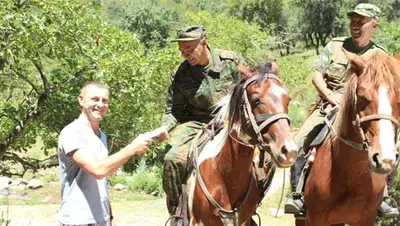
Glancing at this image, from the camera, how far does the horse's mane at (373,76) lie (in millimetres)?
3777

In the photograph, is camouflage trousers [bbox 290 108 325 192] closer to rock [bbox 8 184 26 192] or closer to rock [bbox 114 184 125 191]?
rock [bbox 114 184 125 191]

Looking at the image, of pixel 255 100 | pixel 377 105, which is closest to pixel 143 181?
pixel 255 100

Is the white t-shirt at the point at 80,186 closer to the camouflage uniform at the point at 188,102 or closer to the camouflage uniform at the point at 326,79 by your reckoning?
the camouflage uniform at the point at 188,102

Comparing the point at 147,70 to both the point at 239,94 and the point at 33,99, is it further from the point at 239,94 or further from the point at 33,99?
the point at 239,94

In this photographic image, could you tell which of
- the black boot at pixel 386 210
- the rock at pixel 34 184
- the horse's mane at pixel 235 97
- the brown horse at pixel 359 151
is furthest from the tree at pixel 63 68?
the rock at pixel 34 184

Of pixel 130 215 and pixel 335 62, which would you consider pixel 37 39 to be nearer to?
pixel 335 62

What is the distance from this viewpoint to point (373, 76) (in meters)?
3.82

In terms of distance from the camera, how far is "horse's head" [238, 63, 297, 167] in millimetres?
3715

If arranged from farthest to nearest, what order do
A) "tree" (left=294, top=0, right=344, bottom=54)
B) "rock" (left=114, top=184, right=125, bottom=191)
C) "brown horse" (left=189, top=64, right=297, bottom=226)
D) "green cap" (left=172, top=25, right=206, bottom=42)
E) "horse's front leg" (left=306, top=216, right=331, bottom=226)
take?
"tree" (left=294, top=0, right=344, bottom=54) < "rock" (left=114, top=184, right=125, bottom=191) < "green cap" (left=172, top=25, right=206, bottom=42) < "horse's front leg" (left=306, top=216, right=331, bottom=226) < "brown horse" (left=189, top=64, right=297, bottom=226)

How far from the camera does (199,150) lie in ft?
16.0

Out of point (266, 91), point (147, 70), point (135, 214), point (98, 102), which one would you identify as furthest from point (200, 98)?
point (135, 214)

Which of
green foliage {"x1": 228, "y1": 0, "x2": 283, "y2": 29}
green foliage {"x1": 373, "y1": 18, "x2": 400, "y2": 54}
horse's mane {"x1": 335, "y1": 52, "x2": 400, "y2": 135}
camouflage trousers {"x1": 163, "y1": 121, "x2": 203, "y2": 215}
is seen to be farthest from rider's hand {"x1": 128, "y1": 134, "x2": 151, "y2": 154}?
green foliage {"x1": 228, "y1": 0, "x2": 283, "y2": 29}

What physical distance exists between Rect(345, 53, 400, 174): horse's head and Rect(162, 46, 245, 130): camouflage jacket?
54.8 inches

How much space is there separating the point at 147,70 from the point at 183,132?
5.14 metres
